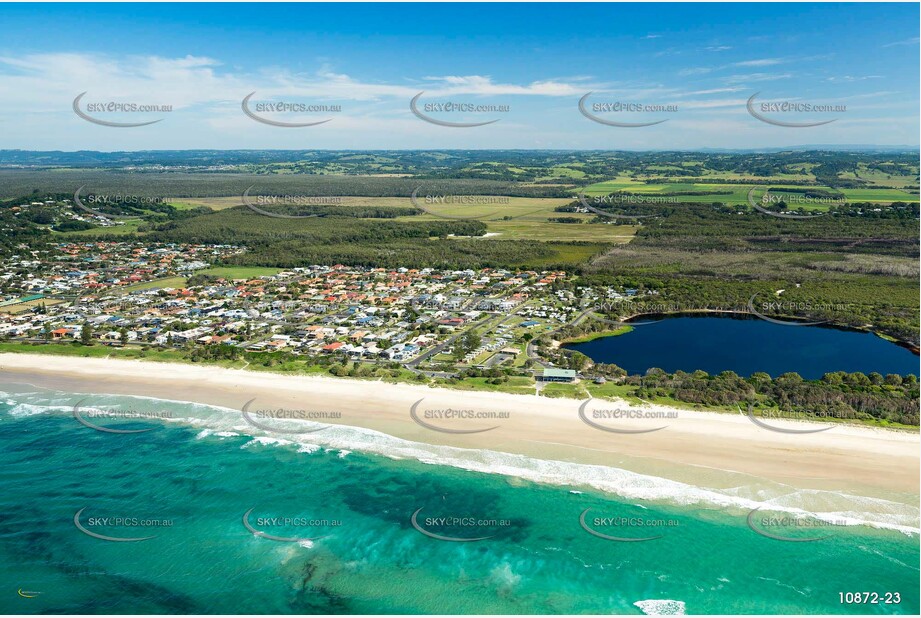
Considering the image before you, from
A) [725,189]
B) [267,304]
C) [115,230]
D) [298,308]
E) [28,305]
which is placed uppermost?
[725,189]

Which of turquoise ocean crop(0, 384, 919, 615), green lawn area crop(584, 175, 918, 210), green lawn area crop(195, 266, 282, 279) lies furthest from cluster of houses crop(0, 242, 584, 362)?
green lawn area crop(584, 175, 918, 210)

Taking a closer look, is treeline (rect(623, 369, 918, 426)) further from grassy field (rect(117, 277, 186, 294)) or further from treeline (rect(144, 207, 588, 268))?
grassy field (rect(117, 277, 186, 294))

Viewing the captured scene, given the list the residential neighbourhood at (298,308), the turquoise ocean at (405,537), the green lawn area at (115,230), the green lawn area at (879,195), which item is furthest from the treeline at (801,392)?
the green lawn area at (115,230)

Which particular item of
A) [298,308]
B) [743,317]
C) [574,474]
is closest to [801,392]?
[574,474]

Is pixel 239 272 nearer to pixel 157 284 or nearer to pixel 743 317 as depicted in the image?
pixel 157 284

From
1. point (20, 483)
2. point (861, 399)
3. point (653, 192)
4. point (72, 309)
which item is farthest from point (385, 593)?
point (653, 192)

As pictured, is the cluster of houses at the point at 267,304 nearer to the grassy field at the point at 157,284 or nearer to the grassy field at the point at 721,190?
the grassy field at the point at 157,284
